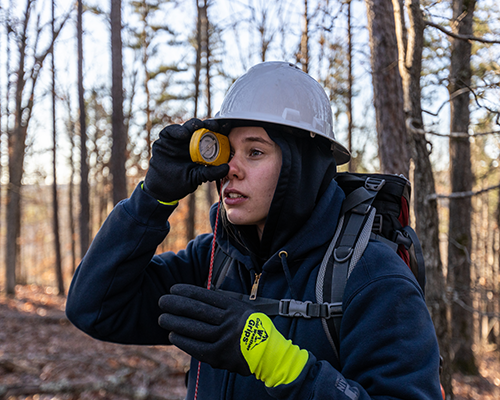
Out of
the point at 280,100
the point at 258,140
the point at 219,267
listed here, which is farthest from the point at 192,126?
the point at 219,267

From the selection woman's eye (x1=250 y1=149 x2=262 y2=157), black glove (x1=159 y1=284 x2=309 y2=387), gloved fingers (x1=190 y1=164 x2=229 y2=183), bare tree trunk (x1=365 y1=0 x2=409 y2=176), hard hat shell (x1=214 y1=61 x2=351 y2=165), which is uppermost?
bare tree trunk (x1=365 y1=0 x2=409 y2=176)

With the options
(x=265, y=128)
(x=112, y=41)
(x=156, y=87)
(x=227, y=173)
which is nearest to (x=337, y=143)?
(x=265, y=128)

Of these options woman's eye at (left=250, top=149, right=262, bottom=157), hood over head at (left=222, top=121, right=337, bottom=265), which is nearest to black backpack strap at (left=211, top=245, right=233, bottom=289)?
hood over head at (left=222, top=121, right=337, bottom=265)

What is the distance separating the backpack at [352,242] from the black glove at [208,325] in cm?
30

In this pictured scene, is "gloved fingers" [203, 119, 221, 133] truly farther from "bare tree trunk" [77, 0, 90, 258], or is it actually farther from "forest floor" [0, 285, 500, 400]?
"bare tree trunk" [77, 0, 90, 258]

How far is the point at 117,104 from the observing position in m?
5.91

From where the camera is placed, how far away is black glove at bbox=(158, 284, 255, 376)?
137cm

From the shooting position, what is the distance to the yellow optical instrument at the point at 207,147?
182 cm

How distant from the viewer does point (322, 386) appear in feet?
4.15

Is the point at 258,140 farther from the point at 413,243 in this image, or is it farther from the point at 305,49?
the point at 305,49

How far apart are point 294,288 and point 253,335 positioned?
1.32ft

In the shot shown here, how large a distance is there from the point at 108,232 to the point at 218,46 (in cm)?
1383

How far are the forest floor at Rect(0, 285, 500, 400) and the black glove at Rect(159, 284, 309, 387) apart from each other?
13.9 feet

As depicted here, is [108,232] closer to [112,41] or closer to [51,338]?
[112,41]
